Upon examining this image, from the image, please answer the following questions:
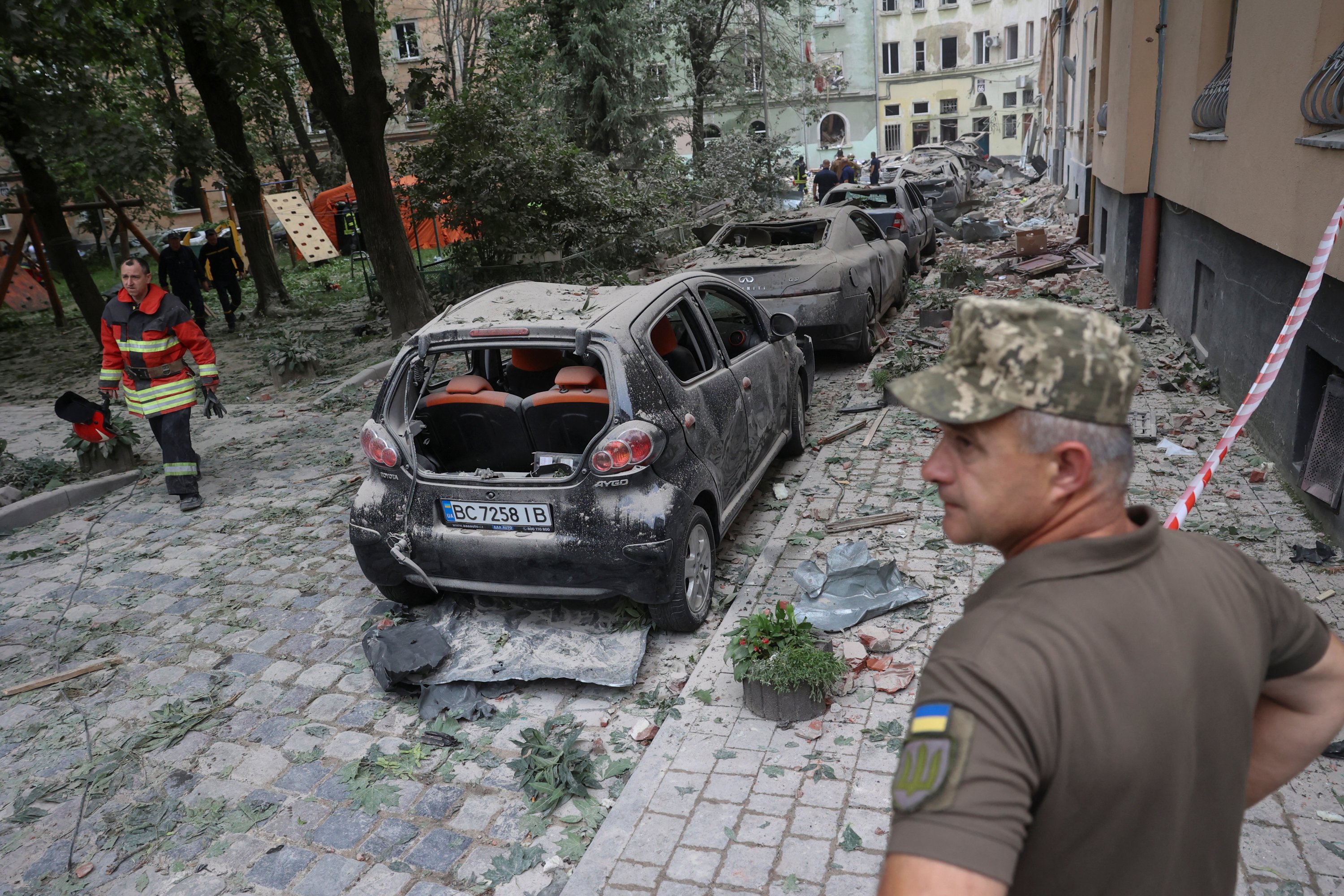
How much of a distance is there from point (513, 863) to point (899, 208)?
46.0ft

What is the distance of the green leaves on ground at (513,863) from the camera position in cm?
341

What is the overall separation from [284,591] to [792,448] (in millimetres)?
4097

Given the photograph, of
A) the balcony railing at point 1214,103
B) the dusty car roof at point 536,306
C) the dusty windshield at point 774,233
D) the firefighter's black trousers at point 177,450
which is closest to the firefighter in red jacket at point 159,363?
the firefighter's black trousers at point 177,450

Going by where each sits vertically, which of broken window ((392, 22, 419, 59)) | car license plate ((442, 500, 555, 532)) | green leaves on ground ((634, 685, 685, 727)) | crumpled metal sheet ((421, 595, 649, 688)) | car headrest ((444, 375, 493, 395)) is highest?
broken window ((392, 22, 419, 59))

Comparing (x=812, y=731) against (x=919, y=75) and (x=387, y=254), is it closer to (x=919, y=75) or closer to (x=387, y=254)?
(x=387, y=254)

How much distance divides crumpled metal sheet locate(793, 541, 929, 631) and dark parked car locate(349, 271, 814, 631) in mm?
607

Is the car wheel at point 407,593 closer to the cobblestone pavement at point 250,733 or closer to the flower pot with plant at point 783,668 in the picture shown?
the cobblestone pavement at point 250,733

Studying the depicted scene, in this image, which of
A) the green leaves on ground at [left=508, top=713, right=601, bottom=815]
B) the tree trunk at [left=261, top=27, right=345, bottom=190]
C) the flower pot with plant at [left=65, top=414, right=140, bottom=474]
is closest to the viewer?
the green leaves on ground at [left=508, top=713, right=601, bottom=815]

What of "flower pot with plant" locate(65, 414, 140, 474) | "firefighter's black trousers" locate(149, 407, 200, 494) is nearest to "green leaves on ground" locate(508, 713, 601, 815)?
"firefighter's black trousers" locate(149, 407, 200, 494)

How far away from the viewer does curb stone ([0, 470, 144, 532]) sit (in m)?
7.66

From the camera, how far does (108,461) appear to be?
8.77 m

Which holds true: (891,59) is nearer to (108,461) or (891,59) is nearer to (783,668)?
(108,461)

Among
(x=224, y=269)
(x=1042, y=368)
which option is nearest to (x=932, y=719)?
(x=1042, y=368)

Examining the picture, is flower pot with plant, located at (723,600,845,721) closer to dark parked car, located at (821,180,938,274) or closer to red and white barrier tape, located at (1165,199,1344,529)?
red and white barrier tape, located at (1165,199,1344,529)
